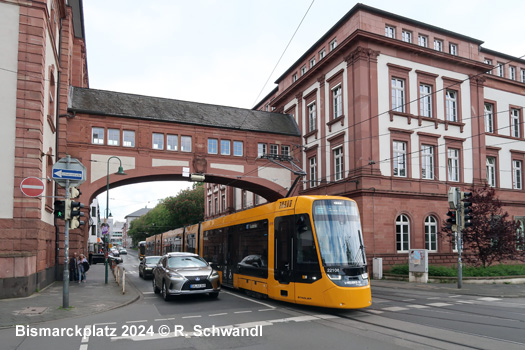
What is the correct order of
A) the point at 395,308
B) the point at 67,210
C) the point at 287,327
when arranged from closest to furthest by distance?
the point at 287,327
the point at 395,308
the point at 67,210

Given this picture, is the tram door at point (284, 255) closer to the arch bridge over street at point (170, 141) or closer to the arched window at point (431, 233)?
the arched window at point (431, 233)

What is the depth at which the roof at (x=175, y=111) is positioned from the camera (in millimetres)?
29703

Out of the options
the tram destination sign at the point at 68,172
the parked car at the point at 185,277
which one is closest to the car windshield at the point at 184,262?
the parked car at the point at 185,277

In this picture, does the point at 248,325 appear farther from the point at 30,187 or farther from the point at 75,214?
the point at 30,187

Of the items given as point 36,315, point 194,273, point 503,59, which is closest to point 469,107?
point 503,59

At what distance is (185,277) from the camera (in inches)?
565

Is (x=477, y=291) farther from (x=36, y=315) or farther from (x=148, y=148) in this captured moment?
(x=148, y=148)

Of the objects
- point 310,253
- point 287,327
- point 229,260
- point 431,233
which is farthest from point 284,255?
point 431,233

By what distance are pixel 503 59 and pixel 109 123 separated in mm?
30840

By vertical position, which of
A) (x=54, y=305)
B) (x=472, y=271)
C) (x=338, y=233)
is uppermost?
(x=338, y=233)

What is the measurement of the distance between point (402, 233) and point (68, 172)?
20.1 m

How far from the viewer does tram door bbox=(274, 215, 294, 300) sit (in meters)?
12.5

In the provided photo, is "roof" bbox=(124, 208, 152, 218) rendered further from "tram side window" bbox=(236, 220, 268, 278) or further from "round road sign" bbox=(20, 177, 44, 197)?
"round road sign" bbox=(20, 177, 44, 197)

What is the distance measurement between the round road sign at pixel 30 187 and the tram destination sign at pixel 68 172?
914 millimetres
